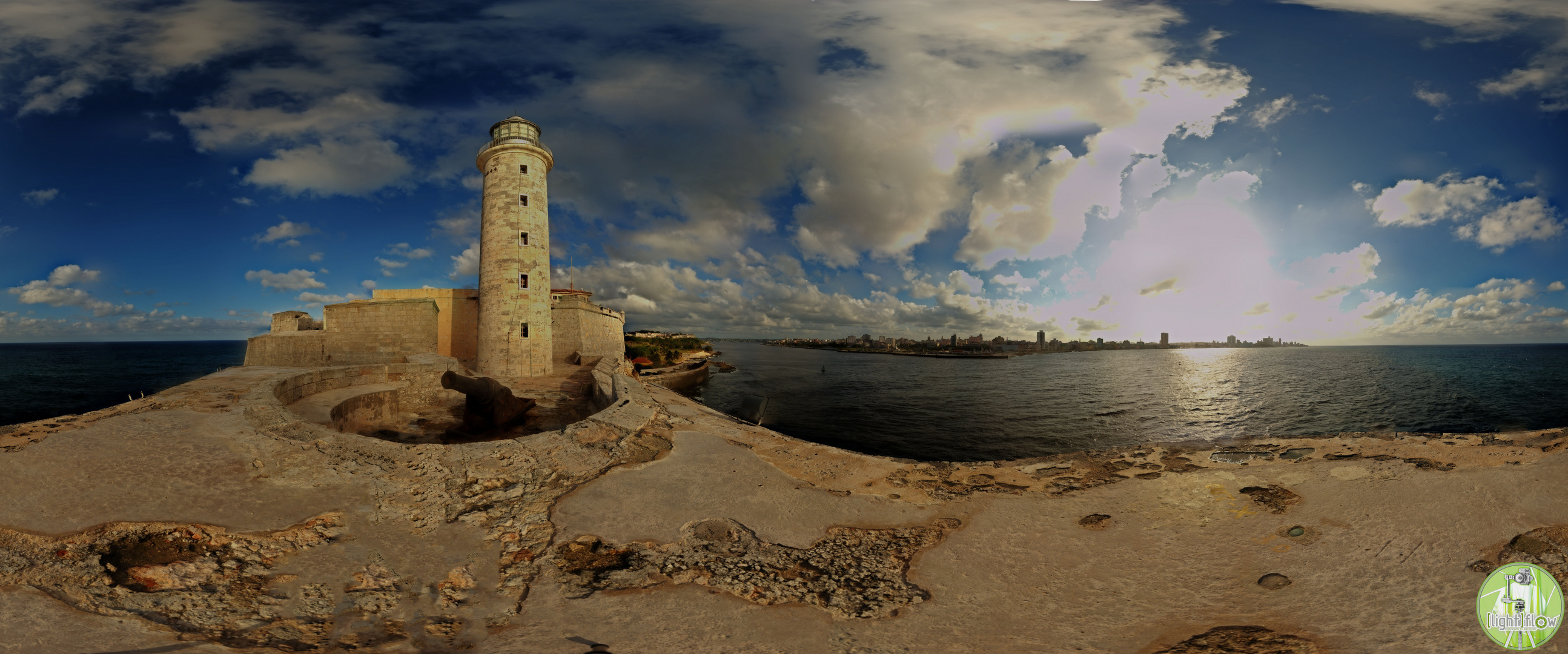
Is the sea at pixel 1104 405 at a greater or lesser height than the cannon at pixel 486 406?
lesser

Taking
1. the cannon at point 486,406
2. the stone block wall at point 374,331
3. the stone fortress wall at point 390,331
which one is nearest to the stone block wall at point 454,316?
the stone fortress wall at point 390,331

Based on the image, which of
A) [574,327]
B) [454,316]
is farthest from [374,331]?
[574,327]

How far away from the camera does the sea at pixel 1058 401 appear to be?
21.8 metres

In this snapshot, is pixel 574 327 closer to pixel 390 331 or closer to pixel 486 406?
pixel 390 331

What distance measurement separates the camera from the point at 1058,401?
32.7 m

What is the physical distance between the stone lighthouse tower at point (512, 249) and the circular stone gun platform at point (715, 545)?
9765 millimetres

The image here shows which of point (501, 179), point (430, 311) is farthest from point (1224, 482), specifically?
point (430, 311)

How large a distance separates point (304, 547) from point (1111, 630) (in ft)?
22.0

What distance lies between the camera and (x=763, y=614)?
362cm

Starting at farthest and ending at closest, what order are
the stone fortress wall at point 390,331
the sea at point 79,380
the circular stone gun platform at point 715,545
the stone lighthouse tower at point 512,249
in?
the sea at point 79,380 → the stone fortress wall at point 390,331 → the stone lighthouse tower at point 512,249 → the circular stone gun platform at point 715,545

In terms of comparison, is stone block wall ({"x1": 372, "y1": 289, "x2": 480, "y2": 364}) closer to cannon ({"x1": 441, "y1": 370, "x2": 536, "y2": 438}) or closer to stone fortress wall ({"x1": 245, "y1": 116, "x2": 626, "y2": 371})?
stone fortress wall ({"x1": 245, "y1": 116, "x2": 626, "y2": 371})

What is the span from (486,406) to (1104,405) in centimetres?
3387

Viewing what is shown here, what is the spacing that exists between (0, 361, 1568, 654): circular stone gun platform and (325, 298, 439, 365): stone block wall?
1298cm

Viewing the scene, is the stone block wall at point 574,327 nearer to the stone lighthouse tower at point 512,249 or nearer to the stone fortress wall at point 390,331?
the stone fortress wall at point 390,331
